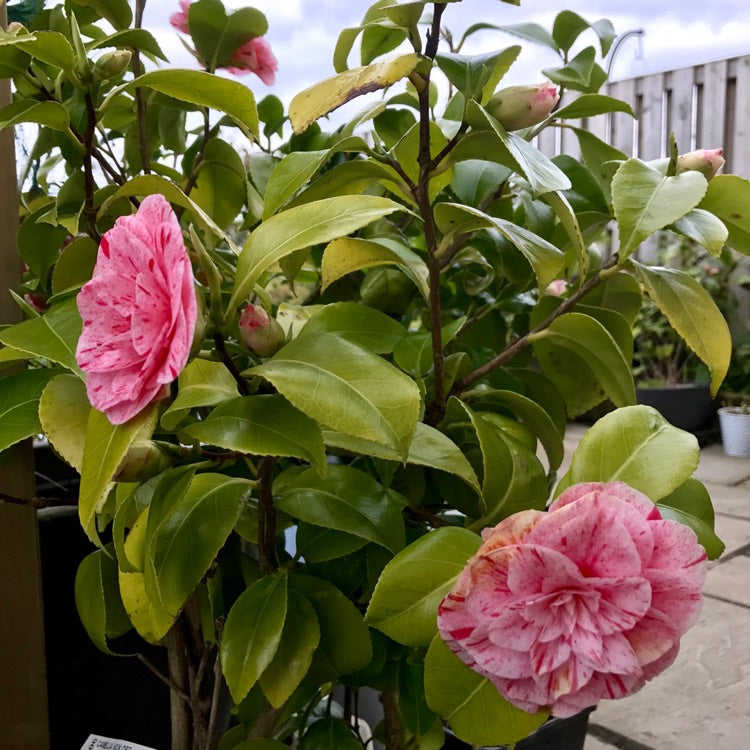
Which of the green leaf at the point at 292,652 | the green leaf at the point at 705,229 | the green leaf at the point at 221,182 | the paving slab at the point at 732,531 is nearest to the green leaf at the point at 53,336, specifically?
the green leaf at the point at 292,652

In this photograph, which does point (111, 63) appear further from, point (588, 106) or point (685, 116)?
point (685, 116)

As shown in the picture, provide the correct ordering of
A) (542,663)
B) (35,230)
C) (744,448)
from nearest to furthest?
1. (542,663)
2. (35,230)
3. (744,448)

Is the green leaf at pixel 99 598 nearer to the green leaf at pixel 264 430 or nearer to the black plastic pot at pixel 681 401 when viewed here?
the green leaf at pixel 264 430

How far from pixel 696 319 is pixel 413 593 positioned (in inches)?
12.3

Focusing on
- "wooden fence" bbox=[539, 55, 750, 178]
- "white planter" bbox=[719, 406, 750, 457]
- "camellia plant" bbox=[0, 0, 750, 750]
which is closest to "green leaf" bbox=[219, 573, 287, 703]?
"camellia plant" bbox=[0, 0, 750, 750]

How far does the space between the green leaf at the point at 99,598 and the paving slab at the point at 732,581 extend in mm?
1639

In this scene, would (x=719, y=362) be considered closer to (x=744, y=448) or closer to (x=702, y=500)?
(x=702, y=500)

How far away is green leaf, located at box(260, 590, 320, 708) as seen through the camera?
1.72 ft

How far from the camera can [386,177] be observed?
0.56m

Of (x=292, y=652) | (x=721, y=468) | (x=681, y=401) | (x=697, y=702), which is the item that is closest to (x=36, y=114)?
(x=292, y=652)

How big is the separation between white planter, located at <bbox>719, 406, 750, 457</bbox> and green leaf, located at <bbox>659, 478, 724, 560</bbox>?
3.14 m

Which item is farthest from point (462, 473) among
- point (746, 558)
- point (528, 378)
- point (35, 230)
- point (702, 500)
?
point (746, 558)

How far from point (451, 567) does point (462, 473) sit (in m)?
0.07

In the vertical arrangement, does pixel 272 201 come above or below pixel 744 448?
above
